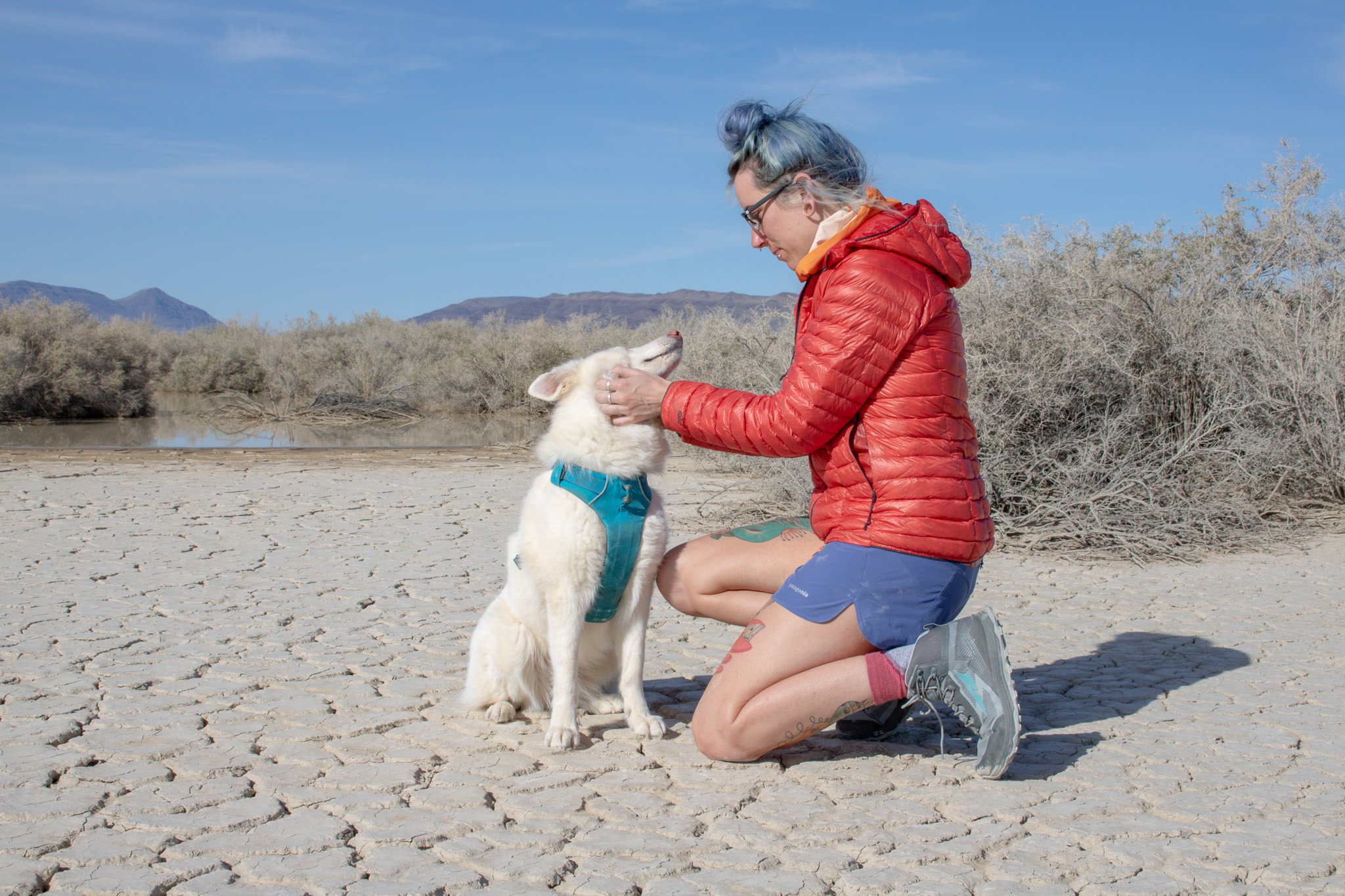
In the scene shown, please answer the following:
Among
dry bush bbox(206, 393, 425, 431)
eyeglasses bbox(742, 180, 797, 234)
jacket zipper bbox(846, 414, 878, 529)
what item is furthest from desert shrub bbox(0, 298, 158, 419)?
jacket zipper bbox(846, 414, 878, 529)

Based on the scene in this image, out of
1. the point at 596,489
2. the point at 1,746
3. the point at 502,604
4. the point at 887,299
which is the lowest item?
the point at 1,746

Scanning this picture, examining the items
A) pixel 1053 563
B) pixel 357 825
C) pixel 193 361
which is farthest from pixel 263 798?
pixel 193 361

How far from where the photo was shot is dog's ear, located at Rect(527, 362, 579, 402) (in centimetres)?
317

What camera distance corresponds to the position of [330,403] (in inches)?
736

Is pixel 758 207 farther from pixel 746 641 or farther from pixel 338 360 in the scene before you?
pixel 338 360

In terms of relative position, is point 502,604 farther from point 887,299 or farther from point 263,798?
point 887,299

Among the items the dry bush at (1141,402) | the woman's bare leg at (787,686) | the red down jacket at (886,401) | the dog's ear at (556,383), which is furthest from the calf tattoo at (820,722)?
the dry bush at (1141,402)

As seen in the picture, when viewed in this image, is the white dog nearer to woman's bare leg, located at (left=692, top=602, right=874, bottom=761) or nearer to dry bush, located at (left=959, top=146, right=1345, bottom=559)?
woman's bare leg, located at (left=692, top=602, right=874, bottom=761)

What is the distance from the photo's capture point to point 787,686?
113 inches

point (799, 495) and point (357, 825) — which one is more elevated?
point (799, 495)

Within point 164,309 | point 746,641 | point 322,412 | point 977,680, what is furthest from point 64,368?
point 164,309

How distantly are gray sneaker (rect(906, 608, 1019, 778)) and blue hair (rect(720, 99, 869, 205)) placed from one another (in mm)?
1296

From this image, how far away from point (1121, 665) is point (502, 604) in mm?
2658

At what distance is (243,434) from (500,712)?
1291 cm
